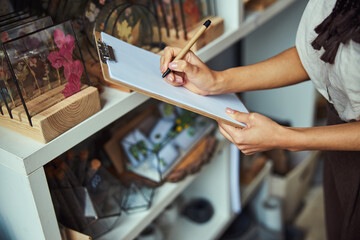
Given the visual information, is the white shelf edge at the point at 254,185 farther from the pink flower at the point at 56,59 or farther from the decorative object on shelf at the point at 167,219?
the pink flower at the point at 56,59

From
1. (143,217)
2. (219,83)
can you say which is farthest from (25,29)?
(143,217)

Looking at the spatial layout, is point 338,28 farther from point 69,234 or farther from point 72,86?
point 69,234

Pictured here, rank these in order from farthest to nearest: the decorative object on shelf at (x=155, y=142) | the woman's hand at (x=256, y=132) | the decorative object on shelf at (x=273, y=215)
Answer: the decorative object on shelf at (x=273, y=215) → the decorative object on shelf at (x=155, y=142) → the woman's hand at (x=256, y=132)

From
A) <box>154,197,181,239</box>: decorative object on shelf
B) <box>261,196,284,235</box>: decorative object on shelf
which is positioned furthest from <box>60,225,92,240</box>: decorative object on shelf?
<box>261,196,284,235</box>: decorative object on shelf

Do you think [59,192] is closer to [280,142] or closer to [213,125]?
[280,142]

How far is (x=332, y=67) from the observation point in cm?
84

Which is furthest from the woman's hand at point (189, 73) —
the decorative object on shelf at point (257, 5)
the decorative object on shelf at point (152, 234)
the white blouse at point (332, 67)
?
the decorative object on shelf at point (152, 234)

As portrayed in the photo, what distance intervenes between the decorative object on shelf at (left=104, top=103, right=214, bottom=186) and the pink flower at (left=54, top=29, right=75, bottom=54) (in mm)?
388

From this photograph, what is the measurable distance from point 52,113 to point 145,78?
0.18 metres

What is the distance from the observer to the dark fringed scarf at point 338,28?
30.1 inches

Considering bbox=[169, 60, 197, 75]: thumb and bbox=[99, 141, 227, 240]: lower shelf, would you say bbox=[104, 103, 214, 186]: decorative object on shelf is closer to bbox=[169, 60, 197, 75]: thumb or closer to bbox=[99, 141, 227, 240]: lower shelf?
bbox=[99, 141, 227, 240]: lower shelf

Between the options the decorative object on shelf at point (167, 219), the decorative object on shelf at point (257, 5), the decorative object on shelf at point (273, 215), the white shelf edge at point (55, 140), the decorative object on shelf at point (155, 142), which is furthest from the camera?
the decorative object on shelf at point (273, 215)

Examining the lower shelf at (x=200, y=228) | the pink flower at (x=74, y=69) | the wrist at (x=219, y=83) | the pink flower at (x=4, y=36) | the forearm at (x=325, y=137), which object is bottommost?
the lower shelf at (x=200, y=228)

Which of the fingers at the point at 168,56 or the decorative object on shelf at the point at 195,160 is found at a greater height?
the fingers at the point at 168,56
